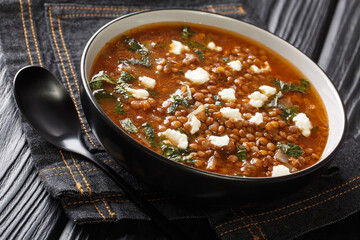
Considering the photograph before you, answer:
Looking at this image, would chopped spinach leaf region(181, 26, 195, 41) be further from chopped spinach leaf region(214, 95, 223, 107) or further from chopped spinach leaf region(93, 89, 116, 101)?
chopped spinach leaf region(93, 89, 116, 101)

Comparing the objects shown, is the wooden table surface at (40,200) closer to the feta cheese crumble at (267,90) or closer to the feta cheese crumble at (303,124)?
the feta cheese crumble at (303,124)

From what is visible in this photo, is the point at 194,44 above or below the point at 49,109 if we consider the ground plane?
above

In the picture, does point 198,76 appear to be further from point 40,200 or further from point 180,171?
point 40,200

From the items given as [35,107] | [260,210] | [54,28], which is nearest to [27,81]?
[35,107]

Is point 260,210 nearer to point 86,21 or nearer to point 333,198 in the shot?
point 333,198

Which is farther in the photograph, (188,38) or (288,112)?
(188,38)

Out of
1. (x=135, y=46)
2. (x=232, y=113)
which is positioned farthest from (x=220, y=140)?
(x=135, y=46)

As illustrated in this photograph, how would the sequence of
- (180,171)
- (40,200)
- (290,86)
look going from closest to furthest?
(180,171), (40,200), (290,86)

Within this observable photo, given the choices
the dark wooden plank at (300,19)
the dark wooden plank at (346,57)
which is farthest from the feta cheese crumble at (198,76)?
the dark wooden plank at (300,19)
